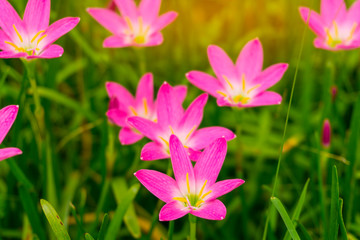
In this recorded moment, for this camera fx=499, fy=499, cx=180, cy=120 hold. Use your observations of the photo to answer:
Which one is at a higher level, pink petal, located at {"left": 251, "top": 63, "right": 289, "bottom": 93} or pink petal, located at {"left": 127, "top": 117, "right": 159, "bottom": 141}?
pink petal, located at {"left": 251, "top": 63, "right": 289, "bottom": 93}

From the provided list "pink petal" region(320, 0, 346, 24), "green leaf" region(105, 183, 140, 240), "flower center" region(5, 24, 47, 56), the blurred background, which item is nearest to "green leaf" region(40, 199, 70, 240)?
the blurred background

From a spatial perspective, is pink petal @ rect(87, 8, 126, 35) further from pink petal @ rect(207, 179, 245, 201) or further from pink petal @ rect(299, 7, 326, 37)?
pink petal @ rect(207, 179, 245, 201)

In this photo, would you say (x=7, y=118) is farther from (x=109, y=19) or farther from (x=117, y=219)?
(x=109, y=19)

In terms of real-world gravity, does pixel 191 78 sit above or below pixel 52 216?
above

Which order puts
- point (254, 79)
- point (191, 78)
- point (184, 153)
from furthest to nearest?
point (254, 79) → point (191, 78) → point (184, 153)

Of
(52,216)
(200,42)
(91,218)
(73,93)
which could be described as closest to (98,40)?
(73,93)

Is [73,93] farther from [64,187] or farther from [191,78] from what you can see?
[191,78]
